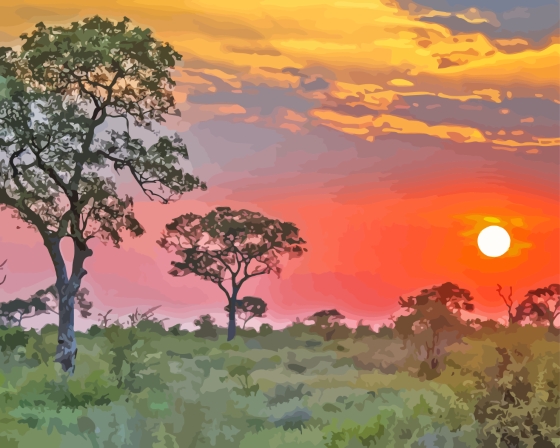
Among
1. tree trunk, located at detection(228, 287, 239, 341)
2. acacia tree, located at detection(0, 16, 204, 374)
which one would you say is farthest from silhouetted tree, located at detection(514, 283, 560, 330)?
acacia tree, located at detection(0, 16, 204, 374)

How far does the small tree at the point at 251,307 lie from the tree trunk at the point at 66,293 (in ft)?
16.3

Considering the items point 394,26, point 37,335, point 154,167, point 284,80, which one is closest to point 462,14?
point 394,26

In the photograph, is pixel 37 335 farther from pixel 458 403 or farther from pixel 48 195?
pixel 458 403

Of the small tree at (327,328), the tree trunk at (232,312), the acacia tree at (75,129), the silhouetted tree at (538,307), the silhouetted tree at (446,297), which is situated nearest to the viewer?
the acacia tree at (75,129)

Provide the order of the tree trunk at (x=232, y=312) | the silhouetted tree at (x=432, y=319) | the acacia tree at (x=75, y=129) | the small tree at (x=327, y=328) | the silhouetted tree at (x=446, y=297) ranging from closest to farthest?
the acacia tree at (x=75, y=129) → the silhouetted tree at (x=446, y=297) → the silhouetted tree at (x=432, y=319) → the tree trunk at (x=232, y=312) → the small tree at (x=327, y=328)

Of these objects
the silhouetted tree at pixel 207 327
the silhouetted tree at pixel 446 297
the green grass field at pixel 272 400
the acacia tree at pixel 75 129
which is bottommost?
the green grass field at pixel 272 400

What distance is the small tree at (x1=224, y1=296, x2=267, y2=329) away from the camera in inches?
706

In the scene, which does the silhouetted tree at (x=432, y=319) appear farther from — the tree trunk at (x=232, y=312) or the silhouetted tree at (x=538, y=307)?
the tree trunk at (x=232, y=312)

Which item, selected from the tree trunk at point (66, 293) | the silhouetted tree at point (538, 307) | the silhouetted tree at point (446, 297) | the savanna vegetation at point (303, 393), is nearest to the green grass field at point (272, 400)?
the savanna vegetation at point (303, 393)

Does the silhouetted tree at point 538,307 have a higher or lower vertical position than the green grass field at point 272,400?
higher

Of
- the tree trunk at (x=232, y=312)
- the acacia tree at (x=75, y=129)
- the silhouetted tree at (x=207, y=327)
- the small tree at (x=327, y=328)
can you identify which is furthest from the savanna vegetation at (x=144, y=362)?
the small tree at (x=327, y=328)

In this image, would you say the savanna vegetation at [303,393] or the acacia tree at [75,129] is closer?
the savanna vegetation at [303,393]

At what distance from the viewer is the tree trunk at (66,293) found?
→ 13.8 meters

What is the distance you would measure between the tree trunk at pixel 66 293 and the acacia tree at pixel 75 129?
0.02m
